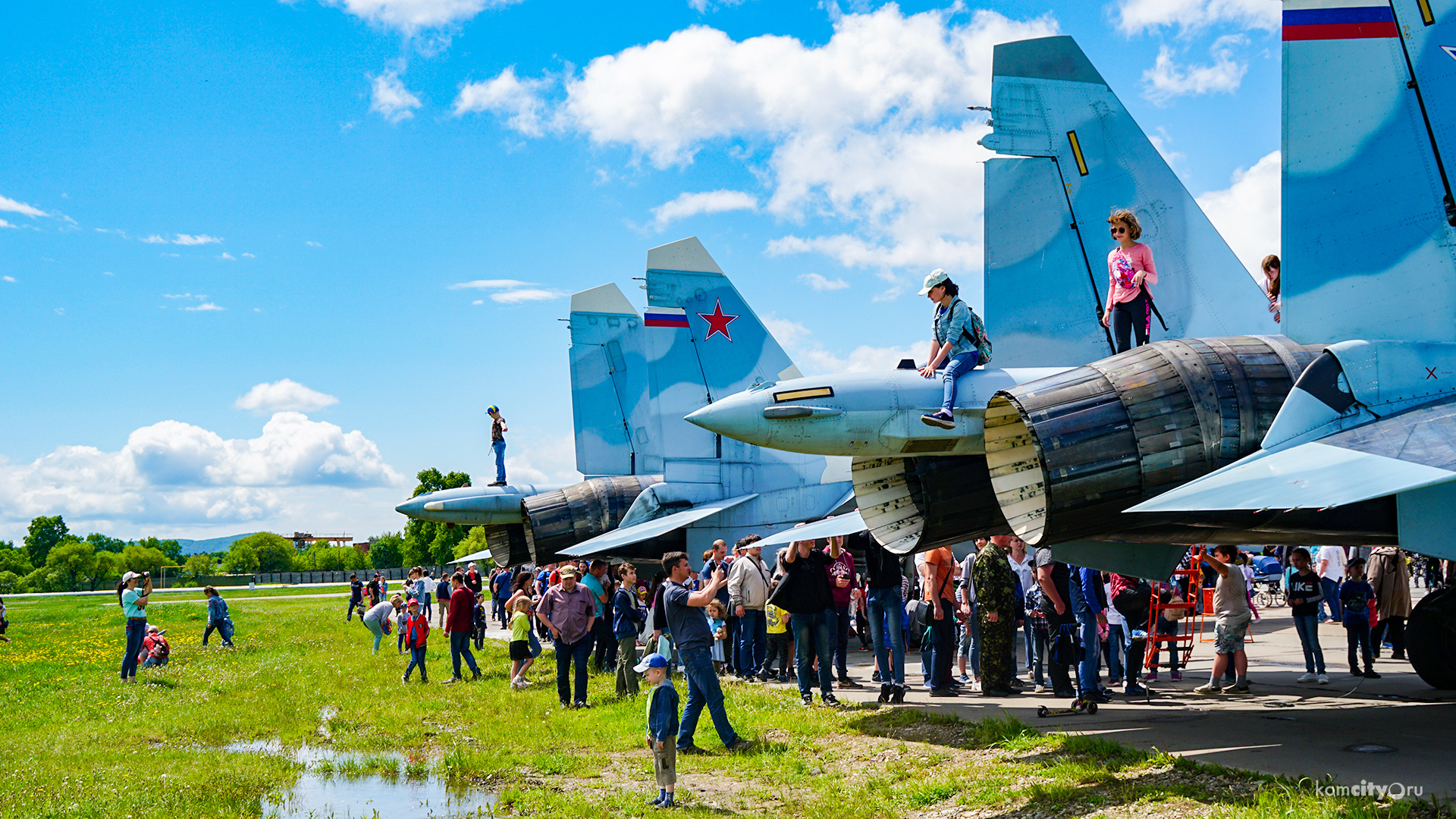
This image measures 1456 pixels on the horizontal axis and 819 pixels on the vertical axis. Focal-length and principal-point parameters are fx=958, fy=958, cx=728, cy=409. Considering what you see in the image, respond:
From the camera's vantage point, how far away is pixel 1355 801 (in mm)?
4992

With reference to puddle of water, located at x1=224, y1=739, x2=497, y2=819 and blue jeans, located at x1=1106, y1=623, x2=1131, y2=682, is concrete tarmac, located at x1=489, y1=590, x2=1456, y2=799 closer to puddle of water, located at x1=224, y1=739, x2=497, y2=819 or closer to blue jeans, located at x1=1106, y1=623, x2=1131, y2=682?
blue jeans, located at x1=1106, y1=623, x2=1131, y2=682

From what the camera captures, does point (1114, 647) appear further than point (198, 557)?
No

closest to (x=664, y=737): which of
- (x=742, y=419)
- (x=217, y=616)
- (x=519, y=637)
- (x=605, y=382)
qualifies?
(x=742, y=419)

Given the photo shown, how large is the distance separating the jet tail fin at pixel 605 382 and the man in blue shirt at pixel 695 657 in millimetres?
15111

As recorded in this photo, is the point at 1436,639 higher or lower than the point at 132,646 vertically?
higher

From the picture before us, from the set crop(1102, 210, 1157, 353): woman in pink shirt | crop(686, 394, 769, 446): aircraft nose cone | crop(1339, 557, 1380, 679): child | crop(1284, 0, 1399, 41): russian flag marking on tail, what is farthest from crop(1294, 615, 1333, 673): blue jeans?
crop(686, 394, 769, 446): aircraft nose cone

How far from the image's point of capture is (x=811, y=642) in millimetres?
10070

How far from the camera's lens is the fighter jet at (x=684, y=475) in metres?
17.9

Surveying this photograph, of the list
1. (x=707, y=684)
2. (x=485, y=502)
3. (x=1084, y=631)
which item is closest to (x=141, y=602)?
(x=485, y=502)

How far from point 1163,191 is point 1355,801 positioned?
22.8ft

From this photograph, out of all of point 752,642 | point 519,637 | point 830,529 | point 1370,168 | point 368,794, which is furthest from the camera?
point 519,637

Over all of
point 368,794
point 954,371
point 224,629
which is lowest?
point 224,629

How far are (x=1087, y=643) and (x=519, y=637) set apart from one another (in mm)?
7651

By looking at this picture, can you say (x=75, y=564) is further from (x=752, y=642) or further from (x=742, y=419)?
(x=742, y=419)
